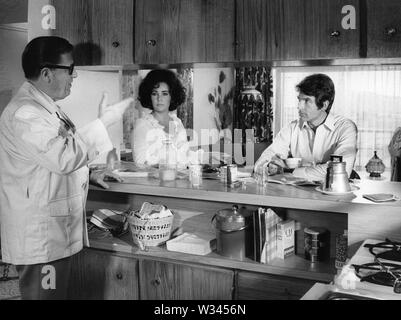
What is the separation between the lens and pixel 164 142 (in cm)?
334

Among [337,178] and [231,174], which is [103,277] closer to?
[231,174]

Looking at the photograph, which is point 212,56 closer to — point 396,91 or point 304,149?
point 304,149

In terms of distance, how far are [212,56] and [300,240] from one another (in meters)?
1.11

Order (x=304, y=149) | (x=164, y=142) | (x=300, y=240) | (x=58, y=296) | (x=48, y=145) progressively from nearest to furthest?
1. (x=48, y=145)
2. (x=58, y=296)
3. (x=300, y=240)
4. (x=304, y=149)
5. (x=164, y=142)

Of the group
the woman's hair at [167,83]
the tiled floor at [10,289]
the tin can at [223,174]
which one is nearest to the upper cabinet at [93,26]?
the woman's hair at [167,83]

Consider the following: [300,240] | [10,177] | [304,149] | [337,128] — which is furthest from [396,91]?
[10,177]

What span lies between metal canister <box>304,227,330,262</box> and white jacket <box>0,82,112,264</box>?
1157 millimetres

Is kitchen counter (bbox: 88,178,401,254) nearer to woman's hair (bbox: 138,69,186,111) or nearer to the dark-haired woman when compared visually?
the dark-haired woman

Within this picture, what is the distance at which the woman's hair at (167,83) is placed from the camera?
3.23 meters

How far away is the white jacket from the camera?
2346mm

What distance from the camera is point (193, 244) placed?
8.91 ft

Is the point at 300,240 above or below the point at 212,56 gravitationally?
below

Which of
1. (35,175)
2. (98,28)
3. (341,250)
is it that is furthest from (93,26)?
(341,250)

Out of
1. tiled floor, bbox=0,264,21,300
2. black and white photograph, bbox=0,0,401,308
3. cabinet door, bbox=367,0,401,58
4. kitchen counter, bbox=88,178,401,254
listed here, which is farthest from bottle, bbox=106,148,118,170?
cabinet door, bbox=367,0,401,58
